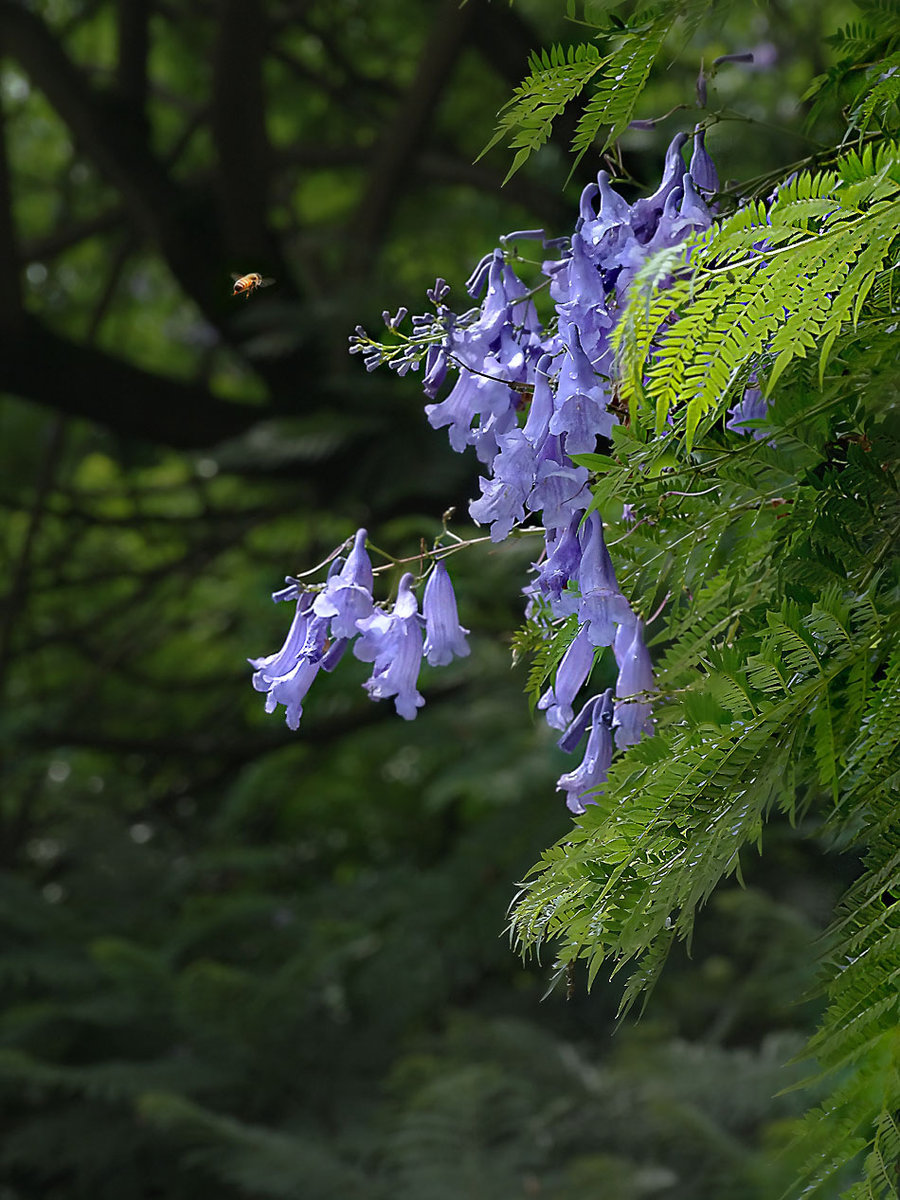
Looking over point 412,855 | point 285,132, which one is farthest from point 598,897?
point 285,132

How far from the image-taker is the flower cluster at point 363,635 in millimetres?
608

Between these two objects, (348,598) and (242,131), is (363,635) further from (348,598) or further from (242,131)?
(242,131)

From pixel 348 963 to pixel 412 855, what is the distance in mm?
760

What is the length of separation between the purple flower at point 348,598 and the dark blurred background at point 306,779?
51.7 inches

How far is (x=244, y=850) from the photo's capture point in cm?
305

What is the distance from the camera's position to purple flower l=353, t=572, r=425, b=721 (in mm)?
612

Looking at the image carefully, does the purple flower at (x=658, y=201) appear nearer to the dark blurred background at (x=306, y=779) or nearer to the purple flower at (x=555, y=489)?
the purple flower at (x=555, y=489)

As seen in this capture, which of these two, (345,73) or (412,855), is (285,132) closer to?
(345,73)

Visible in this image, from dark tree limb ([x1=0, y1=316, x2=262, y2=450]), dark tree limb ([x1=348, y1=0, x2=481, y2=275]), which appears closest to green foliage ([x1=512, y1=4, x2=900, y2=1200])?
dark tree limb ([x1=348, y1=0, x2=481, y2=275])

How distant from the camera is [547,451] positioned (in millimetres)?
542

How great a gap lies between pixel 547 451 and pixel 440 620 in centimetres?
13

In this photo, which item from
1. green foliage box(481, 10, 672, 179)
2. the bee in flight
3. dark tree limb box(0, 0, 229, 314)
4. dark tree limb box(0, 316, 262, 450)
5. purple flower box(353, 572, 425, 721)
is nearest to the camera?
green foliage box(481, 10, 672, 179)

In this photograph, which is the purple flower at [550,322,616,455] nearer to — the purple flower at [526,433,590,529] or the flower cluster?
the purple flower at [526,433,590,529]

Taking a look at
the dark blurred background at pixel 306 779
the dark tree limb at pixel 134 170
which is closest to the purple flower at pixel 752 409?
the dark blurred background at pixel 306 779
